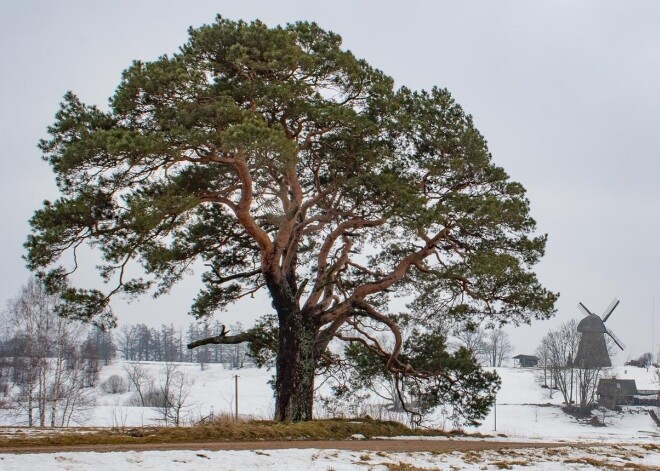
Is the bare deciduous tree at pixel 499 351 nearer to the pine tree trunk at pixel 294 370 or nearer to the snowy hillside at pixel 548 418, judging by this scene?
the snowy hillside at pixel 548 418

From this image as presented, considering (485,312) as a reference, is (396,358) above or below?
below

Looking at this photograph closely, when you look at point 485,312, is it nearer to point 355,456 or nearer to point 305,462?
point 355,456

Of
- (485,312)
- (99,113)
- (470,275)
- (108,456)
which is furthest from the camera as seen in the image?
(485,312)

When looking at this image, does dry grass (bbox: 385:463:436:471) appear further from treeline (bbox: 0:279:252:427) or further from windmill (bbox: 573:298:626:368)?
windmill (bbox: 573:298:626:368)

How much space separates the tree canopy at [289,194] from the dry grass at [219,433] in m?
1.71

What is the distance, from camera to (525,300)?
16719mm

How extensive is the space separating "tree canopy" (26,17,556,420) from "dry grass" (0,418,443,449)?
171 centimetres

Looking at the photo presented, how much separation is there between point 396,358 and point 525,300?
4.04 meters

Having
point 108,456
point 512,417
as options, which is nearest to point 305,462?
point 108,456

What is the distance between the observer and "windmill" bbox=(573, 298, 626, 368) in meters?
64.2

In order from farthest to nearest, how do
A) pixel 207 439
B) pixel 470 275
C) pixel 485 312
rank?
pixel 485 312 → pixel 470 275 → pixel 207 439

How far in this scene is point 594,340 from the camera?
218 ft

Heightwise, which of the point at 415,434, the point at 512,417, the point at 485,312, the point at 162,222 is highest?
the point at 162,222

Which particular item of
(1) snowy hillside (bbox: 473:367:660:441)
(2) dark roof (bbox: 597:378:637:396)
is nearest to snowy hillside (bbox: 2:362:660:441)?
(1) snowy hillside (bbox: 473:367:660:441)
